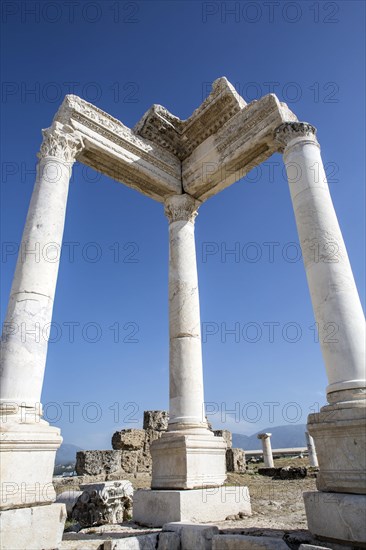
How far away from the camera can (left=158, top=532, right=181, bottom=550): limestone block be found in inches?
217

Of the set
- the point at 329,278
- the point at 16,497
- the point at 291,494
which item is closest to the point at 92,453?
the point at 291,494

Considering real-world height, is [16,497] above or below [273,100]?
below

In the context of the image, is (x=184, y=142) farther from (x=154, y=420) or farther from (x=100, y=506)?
(x=154, y=420)

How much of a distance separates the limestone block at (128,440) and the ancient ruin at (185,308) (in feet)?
32.9

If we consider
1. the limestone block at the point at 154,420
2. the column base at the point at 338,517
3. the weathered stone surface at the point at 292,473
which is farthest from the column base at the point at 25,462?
the weathered stone surface at the point at 292,473

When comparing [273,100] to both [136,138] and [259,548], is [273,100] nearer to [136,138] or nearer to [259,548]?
[136,138]

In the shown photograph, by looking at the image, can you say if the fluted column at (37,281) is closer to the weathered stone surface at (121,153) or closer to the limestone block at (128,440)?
the weathered stone surface at (121,153)

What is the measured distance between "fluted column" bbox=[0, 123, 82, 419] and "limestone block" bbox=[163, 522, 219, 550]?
3.06 metres

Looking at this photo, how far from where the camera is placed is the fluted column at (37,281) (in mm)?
6371

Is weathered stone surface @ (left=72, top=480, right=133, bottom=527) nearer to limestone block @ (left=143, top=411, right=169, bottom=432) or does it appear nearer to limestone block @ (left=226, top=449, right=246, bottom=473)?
limestone block @ (left=143, top=411, right=169, bottom=432)

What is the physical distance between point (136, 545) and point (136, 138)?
9.70 metres

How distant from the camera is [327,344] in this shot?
6363 millimetres

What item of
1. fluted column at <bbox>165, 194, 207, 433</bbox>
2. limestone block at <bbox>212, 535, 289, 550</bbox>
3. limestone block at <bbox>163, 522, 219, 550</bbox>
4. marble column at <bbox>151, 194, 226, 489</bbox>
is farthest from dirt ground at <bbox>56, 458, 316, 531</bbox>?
fluted column at <bbox>165, 194, 207, 433</bbox>

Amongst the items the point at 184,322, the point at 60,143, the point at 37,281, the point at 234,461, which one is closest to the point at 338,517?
the point at 184,322
